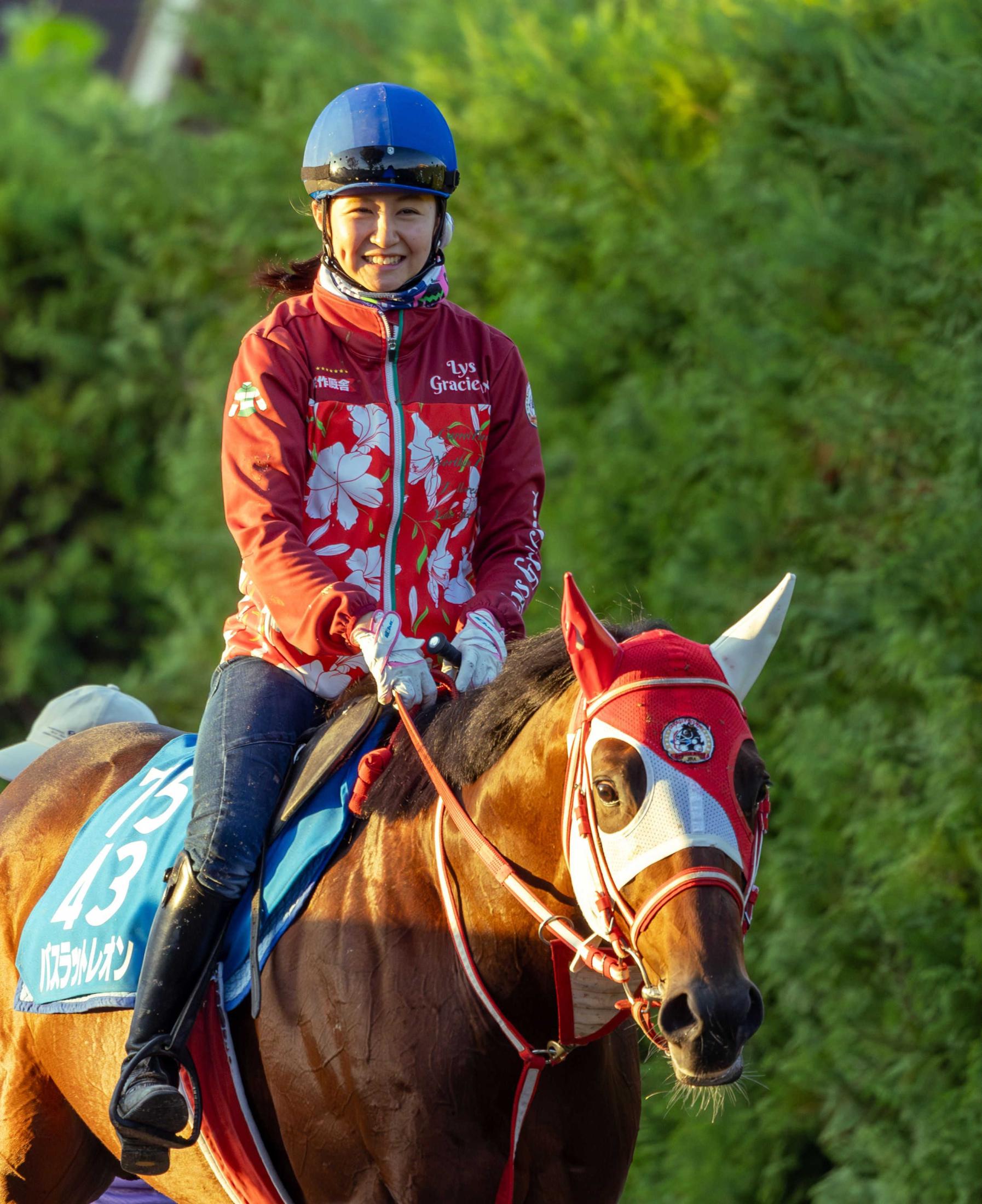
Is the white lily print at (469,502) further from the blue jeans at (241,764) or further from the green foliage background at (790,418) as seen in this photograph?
the green foliage background at (790,418)

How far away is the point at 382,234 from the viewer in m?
3.48

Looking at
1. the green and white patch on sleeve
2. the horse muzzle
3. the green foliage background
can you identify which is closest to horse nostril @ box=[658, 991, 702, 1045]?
the horse muzzle

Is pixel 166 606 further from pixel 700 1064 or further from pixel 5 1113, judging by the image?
pixel 700 1064

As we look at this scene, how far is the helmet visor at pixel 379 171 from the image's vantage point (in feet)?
11.2

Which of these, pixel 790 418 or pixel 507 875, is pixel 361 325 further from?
pixel 790 418

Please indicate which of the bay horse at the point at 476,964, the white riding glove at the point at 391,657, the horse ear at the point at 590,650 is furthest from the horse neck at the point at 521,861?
the white riding glove at the point at 391,657

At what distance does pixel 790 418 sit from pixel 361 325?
2.93 meters

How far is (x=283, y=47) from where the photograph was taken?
29.2ft

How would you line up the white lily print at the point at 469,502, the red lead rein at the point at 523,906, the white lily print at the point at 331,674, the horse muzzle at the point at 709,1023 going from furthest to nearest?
the white lily print at the point at 469,502, the white lily print at the point at 331,674, the red lead rein at the point at 523,906, the horse muzzle at the point at 709,1023

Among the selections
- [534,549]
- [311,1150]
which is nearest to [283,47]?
[534,549]

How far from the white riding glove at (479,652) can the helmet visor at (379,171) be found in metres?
0.98

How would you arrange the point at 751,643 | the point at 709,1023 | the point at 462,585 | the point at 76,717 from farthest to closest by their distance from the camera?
the point at 76,717, the point at 462,585, the point at 751,643, the point at 709,1023

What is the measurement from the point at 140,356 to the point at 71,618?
5.82 feet

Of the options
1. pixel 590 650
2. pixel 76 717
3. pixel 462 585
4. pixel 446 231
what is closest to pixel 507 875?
pixel 590 650
